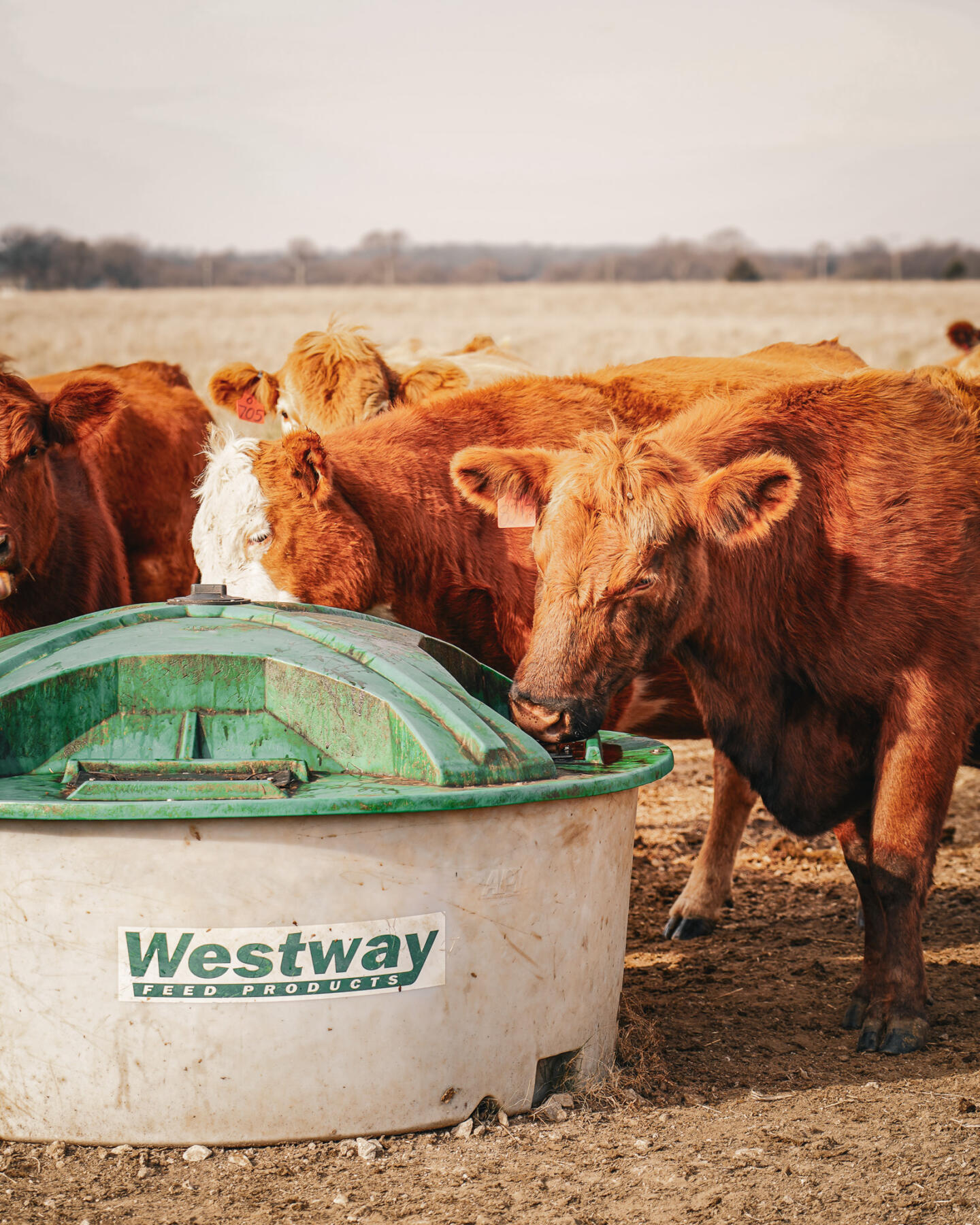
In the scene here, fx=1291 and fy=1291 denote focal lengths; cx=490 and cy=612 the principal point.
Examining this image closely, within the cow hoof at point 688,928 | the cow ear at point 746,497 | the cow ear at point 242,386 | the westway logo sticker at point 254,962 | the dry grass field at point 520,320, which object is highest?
the dry grass field at point 520,320

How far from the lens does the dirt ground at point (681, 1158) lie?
2674 mm

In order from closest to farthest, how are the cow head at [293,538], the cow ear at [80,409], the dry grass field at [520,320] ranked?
the cow head at [293,538]
the cow ear at [80,409]
the dry grass field at [520,320]

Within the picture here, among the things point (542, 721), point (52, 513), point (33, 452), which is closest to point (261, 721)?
point (542, 721)

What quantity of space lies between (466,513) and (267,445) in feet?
2.66

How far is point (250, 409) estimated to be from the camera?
278 inches

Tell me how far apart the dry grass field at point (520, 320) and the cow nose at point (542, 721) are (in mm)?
17469

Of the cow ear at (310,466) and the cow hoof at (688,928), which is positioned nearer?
the cow ear at (310,466)

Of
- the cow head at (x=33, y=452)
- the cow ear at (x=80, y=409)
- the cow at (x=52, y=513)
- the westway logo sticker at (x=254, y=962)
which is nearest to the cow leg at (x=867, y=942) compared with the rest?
the westway logo sticker at (x=254, y=962)

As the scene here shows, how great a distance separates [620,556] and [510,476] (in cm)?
61

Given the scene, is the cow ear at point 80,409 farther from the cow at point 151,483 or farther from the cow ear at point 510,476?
the cow ear at point 510,476

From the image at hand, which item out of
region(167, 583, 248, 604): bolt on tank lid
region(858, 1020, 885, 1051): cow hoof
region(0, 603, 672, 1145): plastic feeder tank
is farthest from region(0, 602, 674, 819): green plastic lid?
region(858, 1020, 885, 1051): cow hoof

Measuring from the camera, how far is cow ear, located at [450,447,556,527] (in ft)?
13.7

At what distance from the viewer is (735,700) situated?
4.16 meters

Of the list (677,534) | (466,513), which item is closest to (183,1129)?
(677,534)
